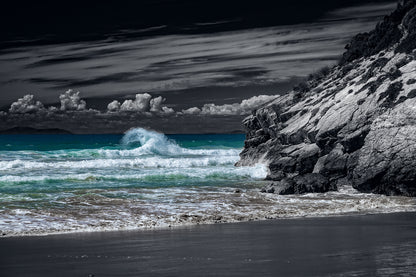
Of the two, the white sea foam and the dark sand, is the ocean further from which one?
the dark sand

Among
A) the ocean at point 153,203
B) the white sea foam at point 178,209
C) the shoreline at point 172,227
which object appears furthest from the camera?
the ocean at point 153,203

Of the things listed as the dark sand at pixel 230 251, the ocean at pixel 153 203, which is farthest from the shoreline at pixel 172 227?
the dark sand at pixel 230 251

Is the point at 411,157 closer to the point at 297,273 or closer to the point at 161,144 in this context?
the point at 297,273

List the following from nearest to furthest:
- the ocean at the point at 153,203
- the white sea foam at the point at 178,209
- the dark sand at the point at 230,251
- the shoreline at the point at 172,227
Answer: the dark sand at the point at 230,251 < the shoreline at the point at 172,227 < the white sea foam at the point at 178,209 < the ocean at the point at 153,203

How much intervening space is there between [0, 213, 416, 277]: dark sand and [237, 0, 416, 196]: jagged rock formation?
26.4 feet

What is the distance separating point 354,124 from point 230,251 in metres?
18.1

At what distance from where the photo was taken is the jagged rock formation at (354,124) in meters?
26.0

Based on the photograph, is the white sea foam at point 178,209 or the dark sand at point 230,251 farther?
the white sea foam at point 178,209

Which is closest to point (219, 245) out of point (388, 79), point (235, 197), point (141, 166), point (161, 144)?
point (235, 197)

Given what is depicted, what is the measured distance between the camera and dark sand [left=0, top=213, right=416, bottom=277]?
11023 mm

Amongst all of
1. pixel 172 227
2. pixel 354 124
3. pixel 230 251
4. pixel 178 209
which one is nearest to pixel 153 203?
pixel 178 209

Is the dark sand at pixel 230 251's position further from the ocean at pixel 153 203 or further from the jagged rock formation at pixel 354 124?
the jagged rock formation at pixel 354 124

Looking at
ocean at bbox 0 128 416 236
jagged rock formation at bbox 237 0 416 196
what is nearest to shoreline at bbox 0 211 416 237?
ocean at bbox 0 128 416 236

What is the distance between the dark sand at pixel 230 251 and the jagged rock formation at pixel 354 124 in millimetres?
8039
